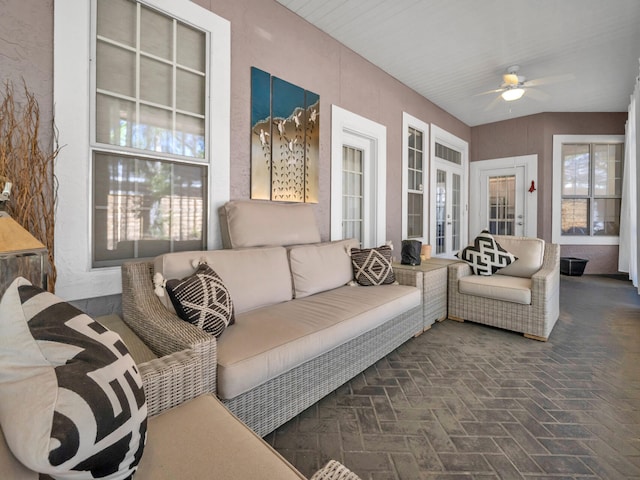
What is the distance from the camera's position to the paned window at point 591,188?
5.88 meters

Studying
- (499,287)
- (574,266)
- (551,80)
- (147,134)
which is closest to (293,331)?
(147,134)

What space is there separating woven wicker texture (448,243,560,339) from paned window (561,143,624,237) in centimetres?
379

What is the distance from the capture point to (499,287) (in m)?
3.01

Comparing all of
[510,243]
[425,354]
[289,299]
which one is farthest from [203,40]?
[510,243]

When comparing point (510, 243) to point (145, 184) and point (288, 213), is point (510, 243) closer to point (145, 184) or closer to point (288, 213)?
point (288, 213)

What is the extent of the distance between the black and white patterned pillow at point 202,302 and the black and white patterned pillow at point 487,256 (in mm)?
2755

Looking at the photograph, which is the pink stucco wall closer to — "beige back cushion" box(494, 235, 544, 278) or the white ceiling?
the white ceiling

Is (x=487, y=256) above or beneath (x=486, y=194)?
beneath

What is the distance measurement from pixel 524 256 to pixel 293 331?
279 cm

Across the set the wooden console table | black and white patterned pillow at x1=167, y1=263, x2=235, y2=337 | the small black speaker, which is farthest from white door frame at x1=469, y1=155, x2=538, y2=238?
the wooden console table

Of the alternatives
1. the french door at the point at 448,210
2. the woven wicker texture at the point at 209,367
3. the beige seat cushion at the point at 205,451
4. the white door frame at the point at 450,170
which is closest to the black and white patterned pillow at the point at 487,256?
the woven wicker texture at the point at 209,367

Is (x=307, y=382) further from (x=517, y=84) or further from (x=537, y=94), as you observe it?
(x=537, y=94)

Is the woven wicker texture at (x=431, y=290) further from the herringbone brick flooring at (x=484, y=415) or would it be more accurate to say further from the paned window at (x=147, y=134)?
the paned window at (x=147, y=134)

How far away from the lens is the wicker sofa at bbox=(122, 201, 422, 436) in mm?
1425
